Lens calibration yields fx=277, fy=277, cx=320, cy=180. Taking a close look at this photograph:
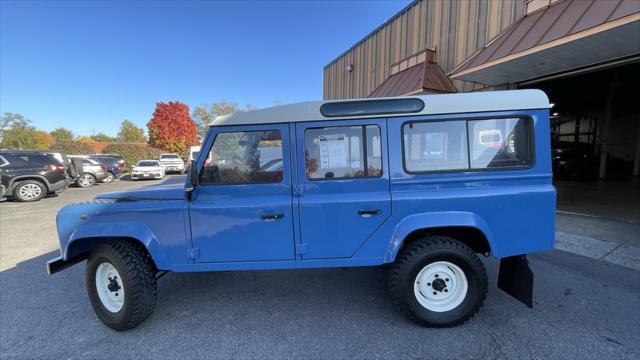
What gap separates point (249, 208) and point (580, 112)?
22.3m

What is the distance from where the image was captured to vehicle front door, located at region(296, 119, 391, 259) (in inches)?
99.7

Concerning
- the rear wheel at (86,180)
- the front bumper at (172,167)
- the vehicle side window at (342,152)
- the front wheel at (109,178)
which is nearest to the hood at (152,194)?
the vehicle side window at (342,152)

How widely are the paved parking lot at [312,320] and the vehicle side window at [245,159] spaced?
1446mm

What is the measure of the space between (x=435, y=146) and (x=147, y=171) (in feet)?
60.1

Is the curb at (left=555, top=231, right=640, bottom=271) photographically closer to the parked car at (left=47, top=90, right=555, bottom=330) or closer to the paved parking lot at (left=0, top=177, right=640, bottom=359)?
the paved parking lot at (left=0, top=177, right=640, bottom=359)

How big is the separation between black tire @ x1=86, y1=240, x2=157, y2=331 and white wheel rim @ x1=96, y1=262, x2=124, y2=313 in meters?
0.03

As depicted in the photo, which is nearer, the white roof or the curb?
the white roof

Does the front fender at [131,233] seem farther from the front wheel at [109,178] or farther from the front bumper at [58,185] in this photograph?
the front wheel at [109,178]

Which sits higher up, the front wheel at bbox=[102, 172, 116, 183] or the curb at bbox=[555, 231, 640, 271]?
the front wheel at bbox=[102, 172, 116, 183]

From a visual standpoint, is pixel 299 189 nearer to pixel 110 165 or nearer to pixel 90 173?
pixel 90 173

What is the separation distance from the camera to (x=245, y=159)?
2611 mm

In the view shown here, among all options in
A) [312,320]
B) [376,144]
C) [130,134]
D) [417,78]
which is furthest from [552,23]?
[130,134]

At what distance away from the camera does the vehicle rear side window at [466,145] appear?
2555 mm

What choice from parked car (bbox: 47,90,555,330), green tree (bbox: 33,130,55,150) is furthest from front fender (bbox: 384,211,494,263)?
green tree (bbox: 33,130,55,150)
